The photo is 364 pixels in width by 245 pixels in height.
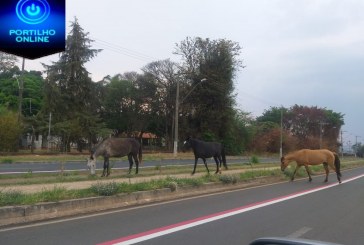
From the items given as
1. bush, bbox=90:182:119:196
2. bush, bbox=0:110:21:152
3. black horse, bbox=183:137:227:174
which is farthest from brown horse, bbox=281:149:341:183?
bush, bbox=0:110:21:152

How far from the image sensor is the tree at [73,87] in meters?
53.1

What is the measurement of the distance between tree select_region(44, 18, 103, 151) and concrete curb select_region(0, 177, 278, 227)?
126 feet

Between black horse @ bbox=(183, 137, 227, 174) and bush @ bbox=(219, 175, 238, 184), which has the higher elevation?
black horse @ bbox=(183, 137, 227, 174)

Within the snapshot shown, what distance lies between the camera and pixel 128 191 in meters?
13.5

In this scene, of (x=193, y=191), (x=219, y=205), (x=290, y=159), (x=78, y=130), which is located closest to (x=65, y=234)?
(x=219, y=205)

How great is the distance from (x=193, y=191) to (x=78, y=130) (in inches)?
1418

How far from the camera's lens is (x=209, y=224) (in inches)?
402

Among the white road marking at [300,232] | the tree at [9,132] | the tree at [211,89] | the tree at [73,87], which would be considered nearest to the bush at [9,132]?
the tree at [9,132]

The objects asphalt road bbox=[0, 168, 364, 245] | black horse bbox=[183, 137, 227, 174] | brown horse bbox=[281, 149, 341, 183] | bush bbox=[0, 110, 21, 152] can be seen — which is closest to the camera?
asphalt road bbox=[0, 168, 364, 245]

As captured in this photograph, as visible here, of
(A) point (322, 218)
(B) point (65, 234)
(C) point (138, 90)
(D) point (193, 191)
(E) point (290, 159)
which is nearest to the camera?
(B) point (65, 234)

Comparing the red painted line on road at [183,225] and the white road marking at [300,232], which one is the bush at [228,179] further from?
the white road marking at [300,232]

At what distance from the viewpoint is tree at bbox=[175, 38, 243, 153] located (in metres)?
64.1

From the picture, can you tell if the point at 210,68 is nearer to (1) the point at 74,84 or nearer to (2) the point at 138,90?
(2) the point at 138,90

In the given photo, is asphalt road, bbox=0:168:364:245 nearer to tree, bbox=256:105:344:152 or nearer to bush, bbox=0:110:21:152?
bush, bbox=0:110:21:152
